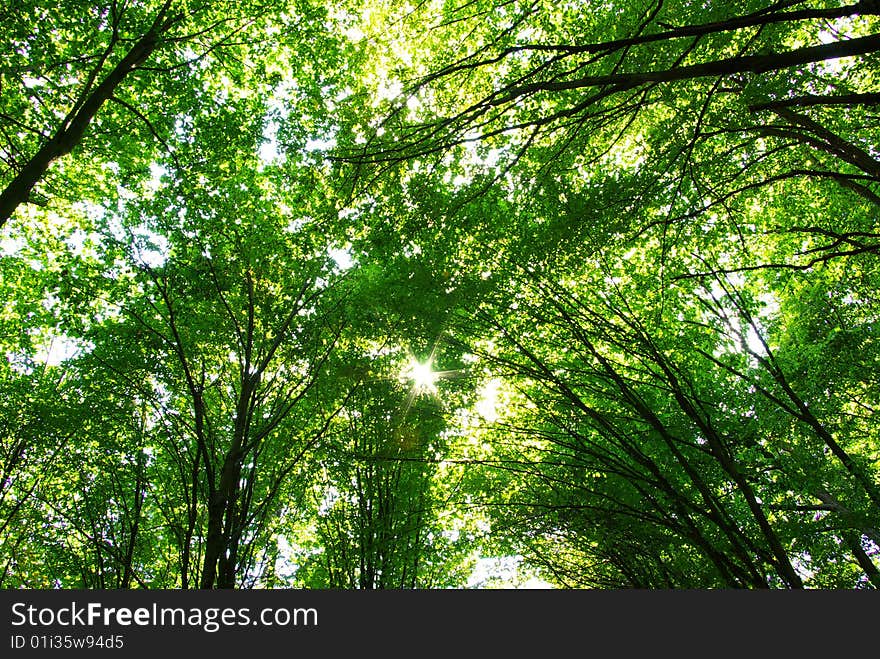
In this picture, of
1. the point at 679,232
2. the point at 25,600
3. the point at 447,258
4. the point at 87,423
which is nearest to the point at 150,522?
the point at 87,423

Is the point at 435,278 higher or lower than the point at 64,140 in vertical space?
lower

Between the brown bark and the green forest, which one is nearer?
the brown bark

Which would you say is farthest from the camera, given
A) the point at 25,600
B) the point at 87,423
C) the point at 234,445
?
the point at 87,423

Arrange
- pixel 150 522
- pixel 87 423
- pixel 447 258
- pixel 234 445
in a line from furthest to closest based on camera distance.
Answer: pixel 150 522
pixel 87 423
pixel 447 258
pixel 234 445

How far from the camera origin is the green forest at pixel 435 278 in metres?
5.32

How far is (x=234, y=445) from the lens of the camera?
5.57 m

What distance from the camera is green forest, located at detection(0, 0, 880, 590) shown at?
17.4 ft

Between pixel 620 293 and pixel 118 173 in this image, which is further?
pixel 118 173

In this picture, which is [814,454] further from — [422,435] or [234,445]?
[234,445]

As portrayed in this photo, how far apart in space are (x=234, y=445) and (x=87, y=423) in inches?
168

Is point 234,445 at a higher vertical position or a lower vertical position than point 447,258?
lower

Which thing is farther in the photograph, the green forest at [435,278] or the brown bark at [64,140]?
the green forest at [435,278]

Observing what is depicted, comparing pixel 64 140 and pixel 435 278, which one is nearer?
pixel 64 140

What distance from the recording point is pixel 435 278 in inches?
232
